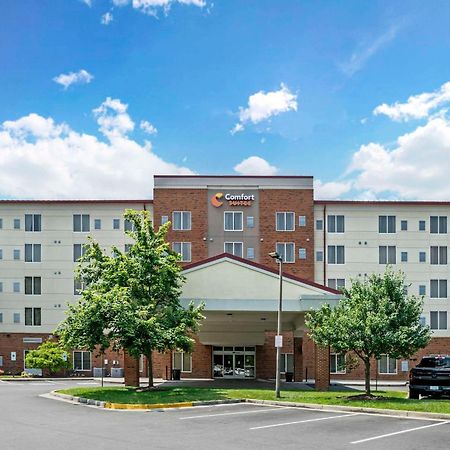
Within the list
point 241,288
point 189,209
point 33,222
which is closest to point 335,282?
point 189,209

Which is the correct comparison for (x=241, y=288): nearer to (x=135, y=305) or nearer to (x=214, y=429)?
(x=135, y=305)

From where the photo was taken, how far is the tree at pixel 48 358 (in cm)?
4966

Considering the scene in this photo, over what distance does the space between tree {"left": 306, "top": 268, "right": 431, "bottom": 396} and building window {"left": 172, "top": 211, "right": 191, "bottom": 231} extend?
28.1 m

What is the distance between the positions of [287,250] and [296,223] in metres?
2.30

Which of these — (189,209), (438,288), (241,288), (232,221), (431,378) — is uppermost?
(189,209)

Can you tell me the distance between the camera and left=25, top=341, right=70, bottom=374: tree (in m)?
49.7

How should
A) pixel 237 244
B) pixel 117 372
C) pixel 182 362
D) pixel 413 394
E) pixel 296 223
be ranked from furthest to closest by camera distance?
pixel 296 223 < pixel 237 244 < pixel 182 362 < pixel 117 372 < pixel 413 394

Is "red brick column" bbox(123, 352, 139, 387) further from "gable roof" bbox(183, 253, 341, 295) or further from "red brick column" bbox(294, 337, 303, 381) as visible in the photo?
"red brick column" bbox(294, 337, 303, 381)

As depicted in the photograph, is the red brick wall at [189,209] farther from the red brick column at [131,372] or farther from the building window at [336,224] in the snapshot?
the red brick column at [131,372]

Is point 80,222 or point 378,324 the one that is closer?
point 378,324

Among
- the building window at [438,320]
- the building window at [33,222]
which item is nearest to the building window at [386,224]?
the building window at [438,320]

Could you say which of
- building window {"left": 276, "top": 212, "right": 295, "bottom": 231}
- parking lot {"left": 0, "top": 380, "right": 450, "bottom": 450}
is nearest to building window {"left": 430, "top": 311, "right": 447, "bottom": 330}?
building window {"left": 276, "top": 212, "right": 295, "bottom": 231}

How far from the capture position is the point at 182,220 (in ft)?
181

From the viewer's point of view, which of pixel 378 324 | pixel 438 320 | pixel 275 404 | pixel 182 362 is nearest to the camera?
pixel 378 324
